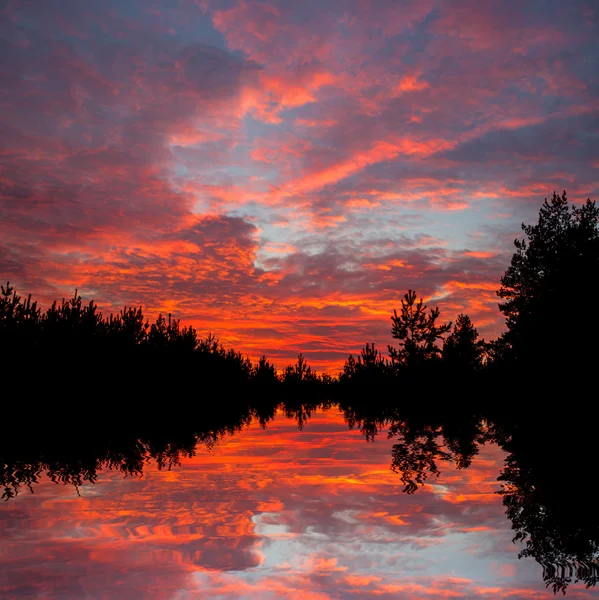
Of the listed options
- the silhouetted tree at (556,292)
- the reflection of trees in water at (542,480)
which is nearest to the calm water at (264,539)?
the reflection of trees in water at (542,480)

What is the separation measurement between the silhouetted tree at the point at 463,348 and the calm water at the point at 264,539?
65.2 m

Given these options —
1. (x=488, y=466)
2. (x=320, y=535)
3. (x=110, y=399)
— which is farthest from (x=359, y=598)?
(x=110, y=399)

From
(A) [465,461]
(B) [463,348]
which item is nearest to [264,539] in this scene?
(A) [465,461]

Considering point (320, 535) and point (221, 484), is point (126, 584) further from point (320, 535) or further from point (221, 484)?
point (221, 484)

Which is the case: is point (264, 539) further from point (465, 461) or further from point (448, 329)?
point (448, 329)

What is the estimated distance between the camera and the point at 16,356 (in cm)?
3134

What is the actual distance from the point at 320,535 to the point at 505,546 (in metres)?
2.13

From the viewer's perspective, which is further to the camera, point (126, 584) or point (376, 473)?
point (376, 473)

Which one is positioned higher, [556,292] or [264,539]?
[556,292]

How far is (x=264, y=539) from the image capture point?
6512 millimetres

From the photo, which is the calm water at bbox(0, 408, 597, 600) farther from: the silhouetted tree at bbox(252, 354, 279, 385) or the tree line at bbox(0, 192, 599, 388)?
the silhouetted tree at bbox(252, 354, 279, 385)

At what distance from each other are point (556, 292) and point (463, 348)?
45177 mm

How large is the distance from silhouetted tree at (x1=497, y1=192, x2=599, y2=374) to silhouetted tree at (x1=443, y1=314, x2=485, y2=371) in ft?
79.2

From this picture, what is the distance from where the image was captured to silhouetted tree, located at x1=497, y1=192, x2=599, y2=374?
3191 centimetres
